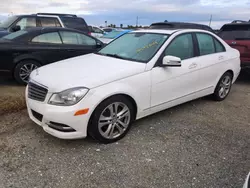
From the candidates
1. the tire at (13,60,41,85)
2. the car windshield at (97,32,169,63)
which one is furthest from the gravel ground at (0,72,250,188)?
the tire at (13,60,41,85)

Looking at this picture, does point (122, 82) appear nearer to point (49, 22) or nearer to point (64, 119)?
point (64, 119)

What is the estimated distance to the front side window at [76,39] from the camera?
6536mm

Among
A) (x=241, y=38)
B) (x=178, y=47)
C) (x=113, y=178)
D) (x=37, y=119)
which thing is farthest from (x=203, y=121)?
(x=241, y=38)

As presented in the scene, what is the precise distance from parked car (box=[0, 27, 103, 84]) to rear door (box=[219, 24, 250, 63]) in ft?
13.4

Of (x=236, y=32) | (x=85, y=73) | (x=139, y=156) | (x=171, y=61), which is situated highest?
(x=236, y=32)

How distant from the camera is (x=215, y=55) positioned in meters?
4.93

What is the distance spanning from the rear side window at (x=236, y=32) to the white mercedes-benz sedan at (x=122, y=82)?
2546mm

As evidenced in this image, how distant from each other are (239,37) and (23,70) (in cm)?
586

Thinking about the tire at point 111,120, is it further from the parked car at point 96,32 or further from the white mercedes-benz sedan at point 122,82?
the parked car at point 96,32

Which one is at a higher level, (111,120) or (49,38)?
(49,38)

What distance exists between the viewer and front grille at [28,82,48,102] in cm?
327

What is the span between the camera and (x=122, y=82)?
3.43 meters

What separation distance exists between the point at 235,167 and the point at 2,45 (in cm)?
527

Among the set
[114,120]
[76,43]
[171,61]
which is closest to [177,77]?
[171,61]
